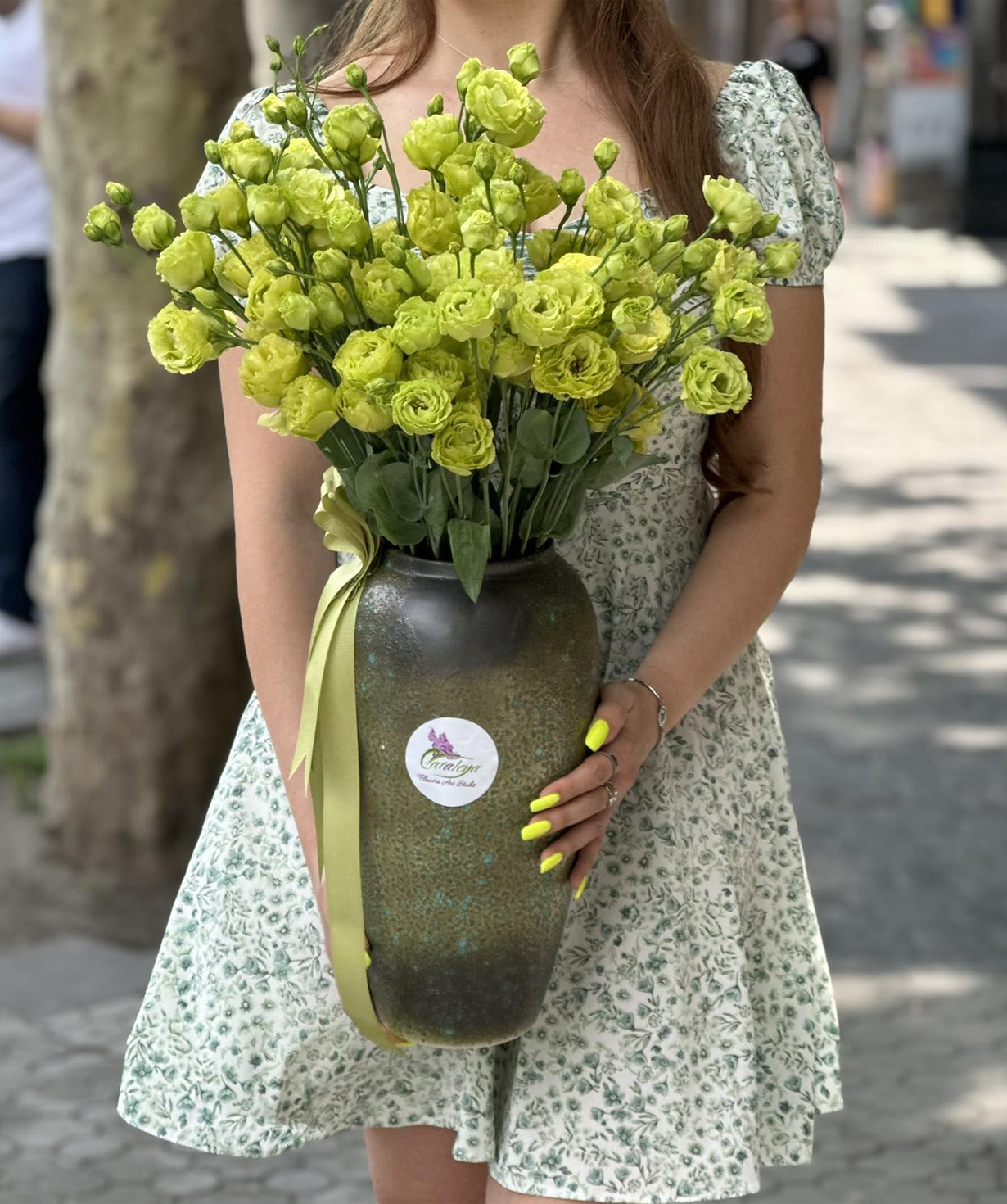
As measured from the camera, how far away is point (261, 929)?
2250mm

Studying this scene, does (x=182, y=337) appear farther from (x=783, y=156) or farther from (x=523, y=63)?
(x=783, y=156)

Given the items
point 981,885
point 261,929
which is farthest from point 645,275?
point 981,885

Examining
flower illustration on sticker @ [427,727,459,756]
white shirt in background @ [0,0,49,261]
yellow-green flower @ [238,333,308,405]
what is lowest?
white shirt in background @ [0,0,49,261]

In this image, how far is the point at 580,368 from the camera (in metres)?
1.69

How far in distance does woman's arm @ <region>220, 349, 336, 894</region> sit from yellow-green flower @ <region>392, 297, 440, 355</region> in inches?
22.3

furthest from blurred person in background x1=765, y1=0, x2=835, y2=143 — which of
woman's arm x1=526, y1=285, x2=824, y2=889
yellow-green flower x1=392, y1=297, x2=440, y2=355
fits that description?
yellow-green flower x1=392, y1=297, x2=440, y2=355

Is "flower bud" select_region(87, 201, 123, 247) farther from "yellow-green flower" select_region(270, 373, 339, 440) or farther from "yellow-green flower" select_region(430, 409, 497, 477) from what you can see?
"yellow-green flower" select_region(430, 409, 497, 477)

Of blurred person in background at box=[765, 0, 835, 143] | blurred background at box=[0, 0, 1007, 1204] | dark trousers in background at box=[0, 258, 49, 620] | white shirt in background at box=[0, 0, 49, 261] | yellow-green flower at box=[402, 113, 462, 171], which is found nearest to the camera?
yellow-green flower at box=[402, 113, 462, 171]

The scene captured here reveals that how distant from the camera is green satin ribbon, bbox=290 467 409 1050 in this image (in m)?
1.91

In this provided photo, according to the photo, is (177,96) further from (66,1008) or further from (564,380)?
(564,380)

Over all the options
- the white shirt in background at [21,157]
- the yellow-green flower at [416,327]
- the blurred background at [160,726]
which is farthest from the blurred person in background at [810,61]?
the yellow-green flower at [416,327]

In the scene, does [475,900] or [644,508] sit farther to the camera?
[644,508]

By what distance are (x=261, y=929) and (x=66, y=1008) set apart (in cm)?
254

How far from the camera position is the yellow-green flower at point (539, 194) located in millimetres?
1792
